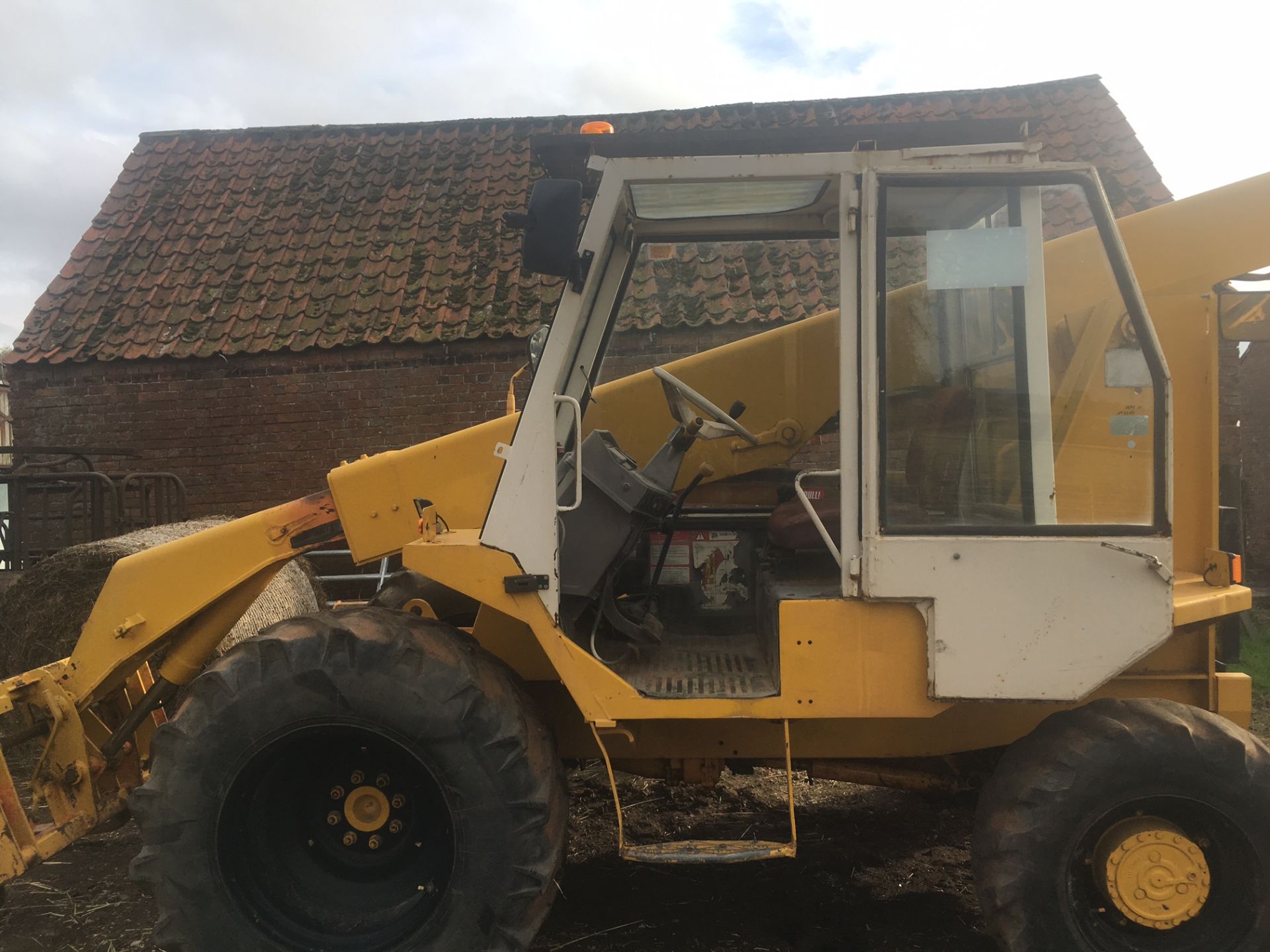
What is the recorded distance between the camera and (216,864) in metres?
2.48

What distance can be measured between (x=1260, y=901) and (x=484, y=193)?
29.4 ft

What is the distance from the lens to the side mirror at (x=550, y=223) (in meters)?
2.37

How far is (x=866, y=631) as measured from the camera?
2479mm

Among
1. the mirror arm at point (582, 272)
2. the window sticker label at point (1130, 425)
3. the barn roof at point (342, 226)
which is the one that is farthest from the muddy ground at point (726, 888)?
the barn roof at point (342, 226)

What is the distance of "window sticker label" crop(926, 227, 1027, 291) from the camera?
2.49 m

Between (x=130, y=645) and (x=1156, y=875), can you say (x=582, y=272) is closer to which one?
(x=130, y=645)

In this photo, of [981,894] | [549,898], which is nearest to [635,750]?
[549,898]

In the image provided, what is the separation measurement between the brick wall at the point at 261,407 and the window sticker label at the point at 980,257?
5.70 meters

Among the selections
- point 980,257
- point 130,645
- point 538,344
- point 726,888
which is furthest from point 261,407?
point 980,257

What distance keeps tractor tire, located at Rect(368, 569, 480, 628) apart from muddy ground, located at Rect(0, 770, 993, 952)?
3.92ft

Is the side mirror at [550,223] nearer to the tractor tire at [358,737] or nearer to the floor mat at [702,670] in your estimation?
the tractor tire at [358,737]

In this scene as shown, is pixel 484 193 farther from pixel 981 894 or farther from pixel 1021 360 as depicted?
pixel 981 894

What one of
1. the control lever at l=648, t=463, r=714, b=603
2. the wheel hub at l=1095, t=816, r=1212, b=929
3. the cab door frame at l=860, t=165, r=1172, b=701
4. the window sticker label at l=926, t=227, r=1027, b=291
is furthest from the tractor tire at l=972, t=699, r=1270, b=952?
the control lever at l=648, t=463, r=714, b=603

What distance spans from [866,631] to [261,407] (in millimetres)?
7166
